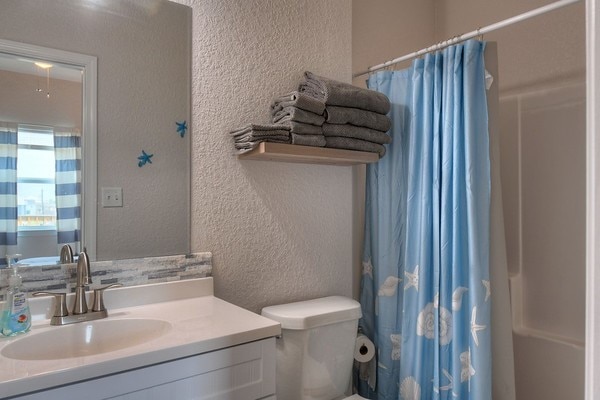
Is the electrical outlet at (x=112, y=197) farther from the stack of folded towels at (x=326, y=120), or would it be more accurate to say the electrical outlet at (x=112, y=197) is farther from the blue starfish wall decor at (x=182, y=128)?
the stack of folded towels at (x=326, y=120)

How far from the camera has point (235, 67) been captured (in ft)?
5.19

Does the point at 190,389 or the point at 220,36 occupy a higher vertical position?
the point at 220,36

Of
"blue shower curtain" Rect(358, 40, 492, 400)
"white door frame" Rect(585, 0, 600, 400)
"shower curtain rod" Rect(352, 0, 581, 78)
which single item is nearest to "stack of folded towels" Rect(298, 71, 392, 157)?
"blue shower curtain" Rect(358, 40, 492, 400)

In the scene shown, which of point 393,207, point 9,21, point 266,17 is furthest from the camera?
point 393,207

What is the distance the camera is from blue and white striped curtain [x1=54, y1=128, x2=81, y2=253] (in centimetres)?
125

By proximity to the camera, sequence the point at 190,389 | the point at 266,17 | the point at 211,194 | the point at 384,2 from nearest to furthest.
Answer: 1. the point at 190,389
2. the point at 211,194
3. the point at 266,17
4. the point at 384,2

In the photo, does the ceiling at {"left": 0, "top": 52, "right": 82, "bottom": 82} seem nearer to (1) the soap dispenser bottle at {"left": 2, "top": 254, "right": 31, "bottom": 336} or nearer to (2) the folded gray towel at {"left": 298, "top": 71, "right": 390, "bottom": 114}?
(1) the soap dispenser bottle at {"left": 2, "top": 254, "right": 31, "bottom": 336}

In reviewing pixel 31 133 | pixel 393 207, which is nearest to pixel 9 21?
pixel 31 133

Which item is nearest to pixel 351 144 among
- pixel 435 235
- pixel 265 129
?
pixel 265 129

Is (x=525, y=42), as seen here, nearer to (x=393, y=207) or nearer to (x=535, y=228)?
(x=535, y=228)

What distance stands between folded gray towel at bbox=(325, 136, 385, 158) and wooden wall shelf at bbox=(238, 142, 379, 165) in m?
0.02

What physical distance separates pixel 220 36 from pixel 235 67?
0.13 m

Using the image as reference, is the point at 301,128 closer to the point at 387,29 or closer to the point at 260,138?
the point at 260,138

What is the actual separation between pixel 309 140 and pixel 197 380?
908mm
